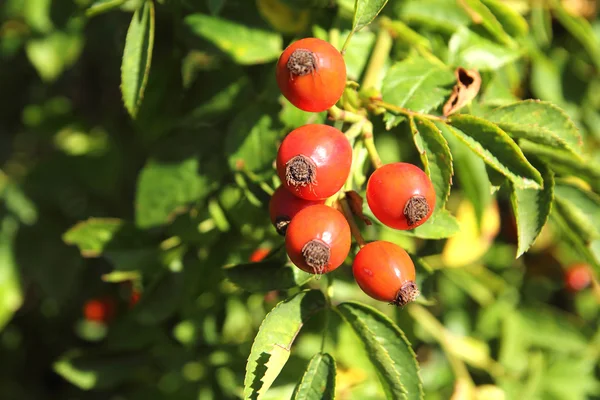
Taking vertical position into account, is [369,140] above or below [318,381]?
above

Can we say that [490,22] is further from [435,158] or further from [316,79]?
[316,79]

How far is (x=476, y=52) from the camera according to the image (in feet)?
5.66

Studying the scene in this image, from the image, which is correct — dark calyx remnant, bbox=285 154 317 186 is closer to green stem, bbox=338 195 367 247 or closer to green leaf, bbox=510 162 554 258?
green stem, bbox=338 195 367 247

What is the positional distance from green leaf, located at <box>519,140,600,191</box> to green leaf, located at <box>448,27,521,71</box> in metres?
0.29

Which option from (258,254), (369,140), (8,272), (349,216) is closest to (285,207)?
(349,216)

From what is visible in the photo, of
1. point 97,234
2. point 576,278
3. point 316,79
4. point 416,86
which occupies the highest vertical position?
point 316,79

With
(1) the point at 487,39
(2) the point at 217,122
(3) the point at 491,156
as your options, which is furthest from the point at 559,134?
(2) the point at 217,122

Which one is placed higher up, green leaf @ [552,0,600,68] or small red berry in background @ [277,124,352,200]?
small red berry in background @ [277,124,352,200]

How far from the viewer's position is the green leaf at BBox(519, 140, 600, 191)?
5.09ft

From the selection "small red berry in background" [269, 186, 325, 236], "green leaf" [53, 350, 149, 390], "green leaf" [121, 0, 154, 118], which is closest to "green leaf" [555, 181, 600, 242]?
"small red berry in background" [269, 186, 325, 236]

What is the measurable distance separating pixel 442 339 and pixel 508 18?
1262mm

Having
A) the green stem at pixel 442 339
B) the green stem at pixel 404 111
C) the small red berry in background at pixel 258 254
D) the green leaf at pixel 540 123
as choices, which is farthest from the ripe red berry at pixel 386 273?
the green stem at pixel 442 339

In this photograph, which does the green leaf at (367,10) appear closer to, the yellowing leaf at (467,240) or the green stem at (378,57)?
the green stem at (378,57)

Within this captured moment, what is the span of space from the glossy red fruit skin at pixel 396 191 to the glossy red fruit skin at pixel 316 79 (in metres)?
0.19
